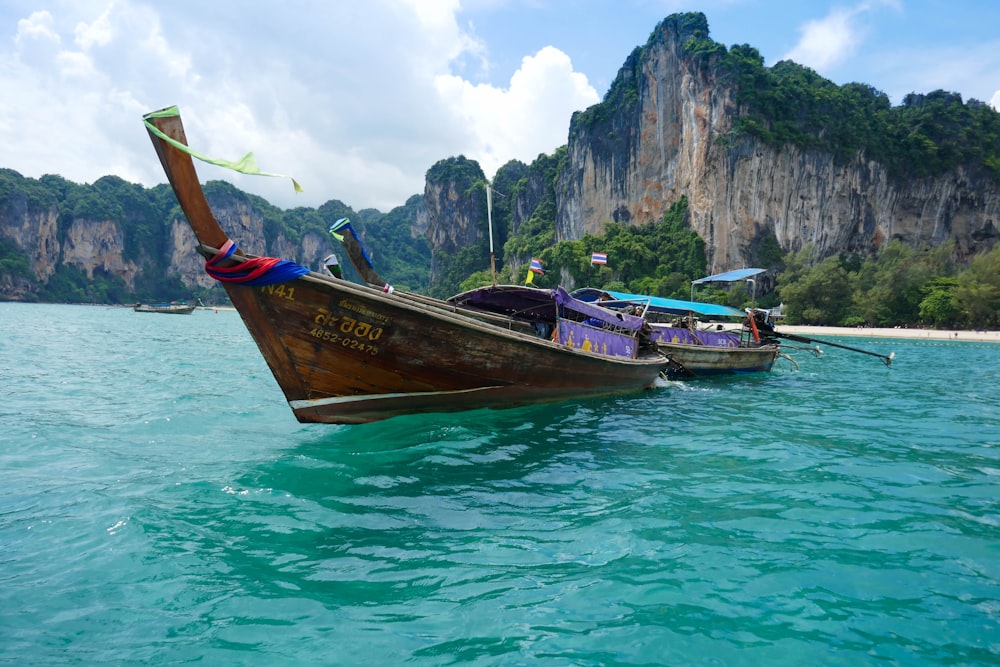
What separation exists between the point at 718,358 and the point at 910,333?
101 ft

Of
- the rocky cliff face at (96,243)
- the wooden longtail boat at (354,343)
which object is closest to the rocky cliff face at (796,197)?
the wooden longtail boat at (354,343)

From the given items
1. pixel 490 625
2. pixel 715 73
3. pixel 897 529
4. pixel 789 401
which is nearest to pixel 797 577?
pixel 897 529

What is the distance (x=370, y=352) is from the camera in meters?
6.10

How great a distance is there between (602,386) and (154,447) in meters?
6.87

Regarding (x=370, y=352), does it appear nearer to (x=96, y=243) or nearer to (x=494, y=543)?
(x=494, y=543)

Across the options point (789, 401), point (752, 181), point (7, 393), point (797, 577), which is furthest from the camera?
point (752, 181)

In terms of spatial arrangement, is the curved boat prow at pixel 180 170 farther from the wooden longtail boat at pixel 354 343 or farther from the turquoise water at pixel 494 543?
the turquoise water at pixel 494 543

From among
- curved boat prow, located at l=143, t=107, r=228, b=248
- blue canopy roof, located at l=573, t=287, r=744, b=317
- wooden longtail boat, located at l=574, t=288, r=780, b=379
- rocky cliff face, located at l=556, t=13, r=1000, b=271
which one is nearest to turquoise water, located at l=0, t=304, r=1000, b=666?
curved boat prow, located at l=143, t=107, r=228, b=248

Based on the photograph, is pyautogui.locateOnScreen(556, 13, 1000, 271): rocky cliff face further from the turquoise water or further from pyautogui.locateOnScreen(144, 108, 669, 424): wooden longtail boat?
pyautogui.locateOnScreen(144, 108, 669, 424): wooden longtail boat

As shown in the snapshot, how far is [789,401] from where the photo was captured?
1038 centimetres

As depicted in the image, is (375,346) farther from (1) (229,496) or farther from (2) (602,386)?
(2) (602,386)

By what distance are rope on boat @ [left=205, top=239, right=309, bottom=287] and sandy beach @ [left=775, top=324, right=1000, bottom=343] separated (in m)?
31.2

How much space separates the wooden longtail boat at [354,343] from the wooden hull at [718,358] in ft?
21.5

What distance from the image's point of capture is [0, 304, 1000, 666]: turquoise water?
253 centimetres
